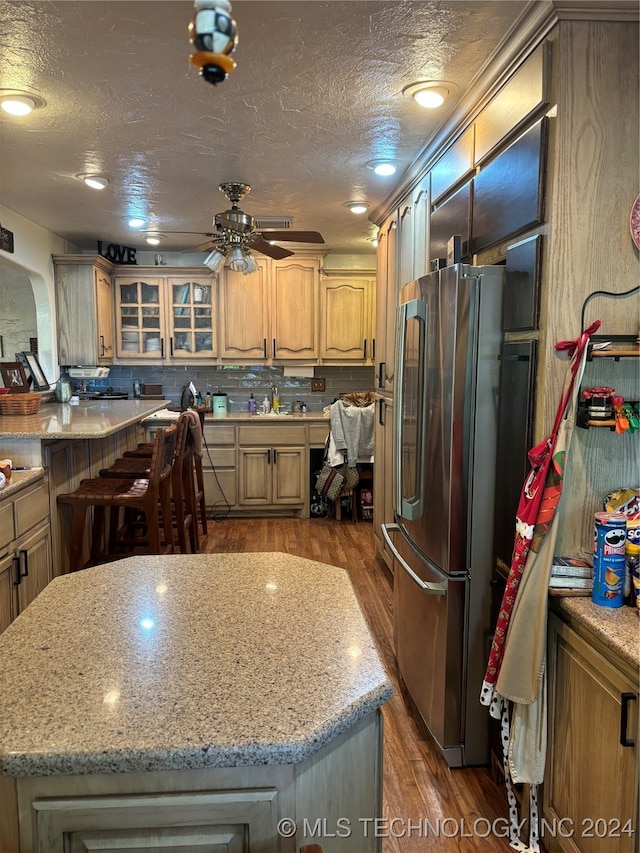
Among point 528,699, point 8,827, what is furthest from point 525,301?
point 8,827

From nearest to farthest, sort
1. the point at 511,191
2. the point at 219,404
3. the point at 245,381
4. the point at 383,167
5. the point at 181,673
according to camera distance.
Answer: the point at 181,673 < the point at 511,191 < the point at 383,167 < the point at 219,404 < the point at 245,381

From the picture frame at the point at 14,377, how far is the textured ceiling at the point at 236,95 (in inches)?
42.8

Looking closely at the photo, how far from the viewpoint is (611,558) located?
149 centimetres

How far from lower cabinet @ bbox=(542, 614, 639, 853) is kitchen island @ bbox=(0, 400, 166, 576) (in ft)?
7.28

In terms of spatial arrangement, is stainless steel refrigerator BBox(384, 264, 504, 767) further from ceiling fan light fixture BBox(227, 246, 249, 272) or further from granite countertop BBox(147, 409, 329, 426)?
granite countertop BBox(147, 409, 329, 426)

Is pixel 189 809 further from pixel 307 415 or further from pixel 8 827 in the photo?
pixel 307 415

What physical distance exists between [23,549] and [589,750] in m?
2.35

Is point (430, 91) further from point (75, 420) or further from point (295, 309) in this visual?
point (295, 309)

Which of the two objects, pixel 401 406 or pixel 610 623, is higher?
pixel 401 406

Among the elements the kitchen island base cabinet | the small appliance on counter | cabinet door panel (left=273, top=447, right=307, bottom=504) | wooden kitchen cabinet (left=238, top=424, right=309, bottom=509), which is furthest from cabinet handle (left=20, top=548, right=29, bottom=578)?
the small appliance on counter

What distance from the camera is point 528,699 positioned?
1.57 meters

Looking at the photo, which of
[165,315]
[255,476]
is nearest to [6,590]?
[255,476]

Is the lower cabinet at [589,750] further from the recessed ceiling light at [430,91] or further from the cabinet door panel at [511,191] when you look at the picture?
the recessed ceiling light at [430,91]

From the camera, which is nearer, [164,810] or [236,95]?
[164,810]
